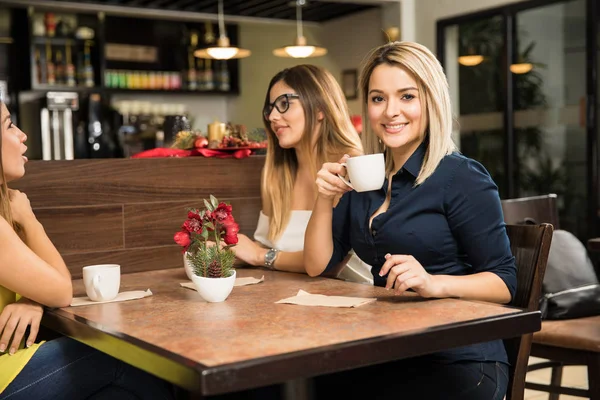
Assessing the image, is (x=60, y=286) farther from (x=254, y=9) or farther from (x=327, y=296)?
(x=254, y=9)

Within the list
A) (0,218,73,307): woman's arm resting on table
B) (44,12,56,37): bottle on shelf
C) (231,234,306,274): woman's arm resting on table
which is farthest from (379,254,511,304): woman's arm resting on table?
(44,12,56,37): bottle on shelf

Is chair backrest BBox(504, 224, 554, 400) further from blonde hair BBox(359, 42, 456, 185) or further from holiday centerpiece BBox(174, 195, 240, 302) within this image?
holiday centerpiece BBox(174, 195, 240, 302)

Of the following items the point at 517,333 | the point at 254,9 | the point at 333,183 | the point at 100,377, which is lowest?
the point at 100,377

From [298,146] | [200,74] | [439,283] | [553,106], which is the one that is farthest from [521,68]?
[439,283]

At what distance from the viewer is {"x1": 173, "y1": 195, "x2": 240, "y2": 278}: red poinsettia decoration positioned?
1.79m

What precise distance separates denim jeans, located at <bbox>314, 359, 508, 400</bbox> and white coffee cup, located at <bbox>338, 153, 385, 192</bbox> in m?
0.43

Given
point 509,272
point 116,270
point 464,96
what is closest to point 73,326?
point 116,270

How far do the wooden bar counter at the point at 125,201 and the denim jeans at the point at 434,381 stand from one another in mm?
1183

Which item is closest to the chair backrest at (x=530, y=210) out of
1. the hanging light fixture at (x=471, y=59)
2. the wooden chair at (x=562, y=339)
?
the wooden chair at (x=562, y=339)

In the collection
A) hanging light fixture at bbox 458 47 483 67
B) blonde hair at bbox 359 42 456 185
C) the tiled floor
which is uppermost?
hanging light fixture at bbox 458 47 483 67

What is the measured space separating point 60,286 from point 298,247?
41.5 inches

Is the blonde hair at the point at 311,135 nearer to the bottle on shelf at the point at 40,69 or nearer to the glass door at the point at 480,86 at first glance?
the glass door at the point at 480,86

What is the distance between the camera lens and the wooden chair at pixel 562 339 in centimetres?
247

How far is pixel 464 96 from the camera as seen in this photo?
6910 millimetres
